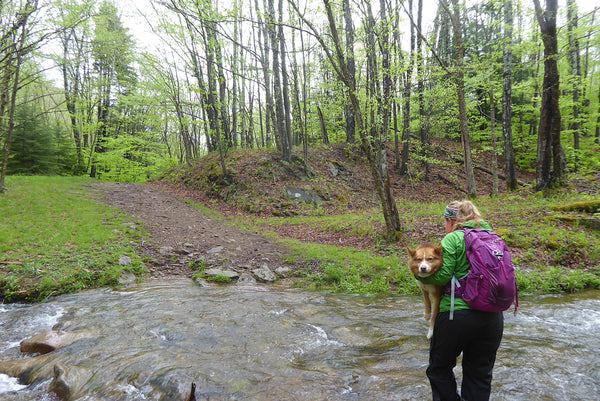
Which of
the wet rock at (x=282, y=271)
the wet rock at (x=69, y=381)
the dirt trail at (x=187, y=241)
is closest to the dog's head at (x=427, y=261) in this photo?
the wet rock at (x=69, y=381)

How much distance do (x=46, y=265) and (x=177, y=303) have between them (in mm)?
3898

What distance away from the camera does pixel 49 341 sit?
3.87 meters

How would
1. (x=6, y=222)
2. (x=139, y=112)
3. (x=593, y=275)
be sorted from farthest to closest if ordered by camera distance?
(x=139, y=112) < (x=6, y=222) < (x=593, y=275)

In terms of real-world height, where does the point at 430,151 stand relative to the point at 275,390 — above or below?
above

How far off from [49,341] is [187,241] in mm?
5728

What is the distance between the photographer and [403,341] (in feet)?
13.5

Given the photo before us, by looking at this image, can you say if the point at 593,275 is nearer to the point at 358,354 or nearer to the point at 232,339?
the point at 358,354

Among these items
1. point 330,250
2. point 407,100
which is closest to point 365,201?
point 407,100

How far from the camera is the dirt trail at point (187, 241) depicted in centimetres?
802

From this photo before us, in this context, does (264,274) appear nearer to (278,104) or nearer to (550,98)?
(550,98)

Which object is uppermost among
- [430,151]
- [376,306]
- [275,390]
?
[430,151]

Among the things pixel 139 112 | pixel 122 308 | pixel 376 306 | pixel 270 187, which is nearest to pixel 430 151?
pixel 270 187

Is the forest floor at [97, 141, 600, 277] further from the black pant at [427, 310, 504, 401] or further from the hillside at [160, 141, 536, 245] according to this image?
the black pant at [427, 310, 504, 401]

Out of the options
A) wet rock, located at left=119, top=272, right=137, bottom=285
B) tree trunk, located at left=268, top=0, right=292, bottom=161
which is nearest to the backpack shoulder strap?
wet rock, located at left=119, top=272, right=137, bottom=285
